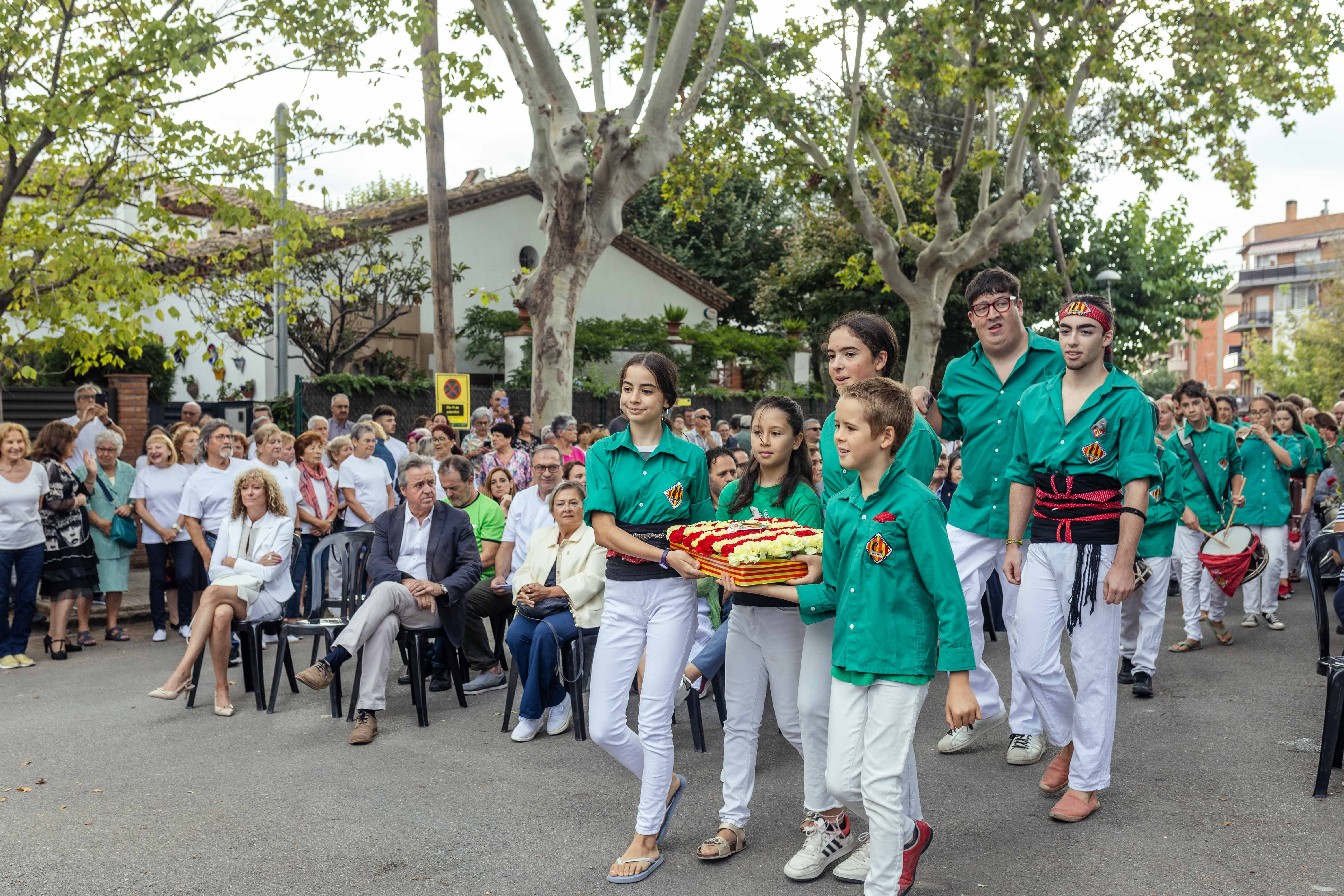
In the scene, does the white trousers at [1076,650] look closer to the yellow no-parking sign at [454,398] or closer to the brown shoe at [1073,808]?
the brown shoe at [1073,808]

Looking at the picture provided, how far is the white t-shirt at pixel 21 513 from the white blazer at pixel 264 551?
175cm

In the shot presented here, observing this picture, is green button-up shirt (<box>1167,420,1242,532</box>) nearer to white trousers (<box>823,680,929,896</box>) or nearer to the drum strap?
the drum strap

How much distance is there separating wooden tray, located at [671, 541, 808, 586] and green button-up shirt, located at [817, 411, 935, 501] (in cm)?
35

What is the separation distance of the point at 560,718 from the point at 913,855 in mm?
3035

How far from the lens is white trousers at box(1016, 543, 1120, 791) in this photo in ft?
15.2

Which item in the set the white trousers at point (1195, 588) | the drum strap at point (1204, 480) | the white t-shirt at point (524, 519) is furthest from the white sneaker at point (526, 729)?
the drum strap at point (1204, 480)

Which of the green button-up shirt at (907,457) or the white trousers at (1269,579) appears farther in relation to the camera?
the white trousers at (1269,579)

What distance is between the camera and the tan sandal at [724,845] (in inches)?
170

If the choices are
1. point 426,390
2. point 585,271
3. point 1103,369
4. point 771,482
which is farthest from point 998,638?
point 426,390

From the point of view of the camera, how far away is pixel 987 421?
17.6ft

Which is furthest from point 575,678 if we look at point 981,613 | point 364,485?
point 364,485

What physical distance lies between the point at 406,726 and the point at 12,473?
13.1 ft

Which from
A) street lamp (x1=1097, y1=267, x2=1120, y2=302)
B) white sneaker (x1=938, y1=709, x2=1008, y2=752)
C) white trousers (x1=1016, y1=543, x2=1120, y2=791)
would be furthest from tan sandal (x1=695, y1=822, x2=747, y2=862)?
street lamp (x1=1097, y1=267, x2=1120, y2=302)

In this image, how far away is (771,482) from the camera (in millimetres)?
4426
